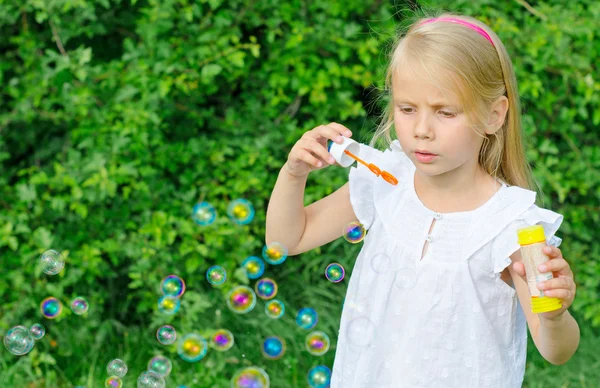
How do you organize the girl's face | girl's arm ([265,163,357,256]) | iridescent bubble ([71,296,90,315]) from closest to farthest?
the girl's face → girl's arm ([265,163,357,256]) → iridescent bubble ([71,296,90,315])

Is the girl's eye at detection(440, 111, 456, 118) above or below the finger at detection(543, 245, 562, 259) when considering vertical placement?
above

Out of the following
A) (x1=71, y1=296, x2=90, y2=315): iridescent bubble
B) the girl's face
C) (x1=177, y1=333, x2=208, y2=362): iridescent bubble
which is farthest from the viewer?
(x1=71, y1=296, x2=90, y2=315): iridescent bubble

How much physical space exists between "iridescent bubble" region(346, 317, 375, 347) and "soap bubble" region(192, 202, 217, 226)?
1.19 metres

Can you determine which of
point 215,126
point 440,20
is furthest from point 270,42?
point 440,20

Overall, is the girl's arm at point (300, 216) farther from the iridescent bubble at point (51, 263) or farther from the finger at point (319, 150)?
the iridescent bubble at point (51, 263)

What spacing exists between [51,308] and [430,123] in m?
2.01

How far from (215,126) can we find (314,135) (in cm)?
188

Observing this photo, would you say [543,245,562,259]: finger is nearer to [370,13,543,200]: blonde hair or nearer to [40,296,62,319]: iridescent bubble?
[370,13,543,200]: blonde hair

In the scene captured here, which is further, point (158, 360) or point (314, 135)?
point (158, 360)

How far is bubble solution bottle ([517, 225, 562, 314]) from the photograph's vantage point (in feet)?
5.37

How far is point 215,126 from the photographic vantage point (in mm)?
3818

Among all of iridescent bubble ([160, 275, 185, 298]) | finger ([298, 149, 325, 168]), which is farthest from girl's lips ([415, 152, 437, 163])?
iridescent bubble ([160, 275, 185, 298])

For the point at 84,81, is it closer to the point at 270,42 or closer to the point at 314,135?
the point at 270,42

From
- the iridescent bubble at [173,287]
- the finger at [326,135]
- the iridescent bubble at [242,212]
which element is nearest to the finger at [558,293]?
the finger at [326,135]
